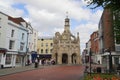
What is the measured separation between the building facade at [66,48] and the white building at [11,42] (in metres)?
29.7

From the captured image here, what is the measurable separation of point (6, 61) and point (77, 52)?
4113 centimetres

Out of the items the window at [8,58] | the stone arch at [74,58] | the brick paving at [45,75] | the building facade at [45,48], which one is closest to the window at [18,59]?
the window at [8,58]

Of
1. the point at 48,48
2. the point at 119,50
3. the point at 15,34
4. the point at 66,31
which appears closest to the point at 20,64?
the point at 15,34

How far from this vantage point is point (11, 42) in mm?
40656

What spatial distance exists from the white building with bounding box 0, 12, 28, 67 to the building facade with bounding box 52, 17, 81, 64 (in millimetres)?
29709

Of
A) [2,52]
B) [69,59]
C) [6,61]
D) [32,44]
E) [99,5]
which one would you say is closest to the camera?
[99,5]

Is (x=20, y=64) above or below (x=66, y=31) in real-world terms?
below

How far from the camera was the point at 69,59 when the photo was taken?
75438 millimetres

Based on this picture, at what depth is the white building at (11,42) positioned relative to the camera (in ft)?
119

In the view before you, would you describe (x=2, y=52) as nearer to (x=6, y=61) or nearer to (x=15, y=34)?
(x=6, y=61)

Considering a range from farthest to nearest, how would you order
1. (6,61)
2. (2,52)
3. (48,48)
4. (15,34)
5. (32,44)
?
1. (48,48)
2. (32,44)
3. (15,34)
4. (6,61)
5. (2,52)

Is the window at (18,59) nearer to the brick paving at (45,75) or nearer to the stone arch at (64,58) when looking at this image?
the brick paving at (45,75)

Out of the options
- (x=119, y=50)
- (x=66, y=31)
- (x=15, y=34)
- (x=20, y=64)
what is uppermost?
(x=66, y=31)

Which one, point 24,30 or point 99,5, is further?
point 24,30
